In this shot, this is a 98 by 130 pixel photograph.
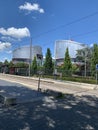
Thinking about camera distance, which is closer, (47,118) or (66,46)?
(47,118)

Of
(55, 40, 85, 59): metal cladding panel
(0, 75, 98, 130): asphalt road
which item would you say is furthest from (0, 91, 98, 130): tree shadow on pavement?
(55, 40, 85, 59): metal cladding panel

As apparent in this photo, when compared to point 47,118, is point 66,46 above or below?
above

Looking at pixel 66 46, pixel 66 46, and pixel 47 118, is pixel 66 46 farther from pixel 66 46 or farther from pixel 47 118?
pixel 47 118

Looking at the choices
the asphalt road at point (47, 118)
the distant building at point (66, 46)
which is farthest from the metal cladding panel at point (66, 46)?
the asphalt road at point (47, 118)

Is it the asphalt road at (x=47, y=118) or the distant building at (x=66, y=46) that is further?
the distant building at (x=66, y=46)

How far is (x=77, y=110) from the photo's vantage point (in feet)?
32.7

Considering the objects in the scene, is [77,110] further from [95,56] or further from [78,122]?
[95,56]

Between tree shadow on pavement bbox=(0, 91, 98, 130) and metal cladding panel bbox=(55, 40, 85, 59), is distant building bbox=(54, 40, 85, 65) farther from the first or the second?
tree shadow on pavement bbox=(0, 91, 98, 130)

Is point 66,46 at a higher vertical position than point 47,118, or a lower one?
higher

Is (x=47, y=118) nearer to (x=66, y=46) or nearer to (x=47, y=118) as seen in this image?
(x=47, y=118)

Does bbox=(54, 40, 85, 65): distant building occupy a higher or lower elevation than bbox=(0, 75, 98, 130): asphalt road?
higher

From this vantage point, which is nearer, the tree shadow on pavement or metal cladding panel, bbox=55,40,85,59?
the tree shadow on pavement

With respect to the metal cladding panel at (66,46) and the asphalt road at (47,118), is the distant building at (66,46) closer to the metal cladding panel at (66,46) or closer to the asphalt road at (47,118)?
the metal cladding panel at (66,46)

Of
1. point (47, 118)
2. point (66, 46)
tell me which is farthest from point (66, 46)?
point (47, 118)
